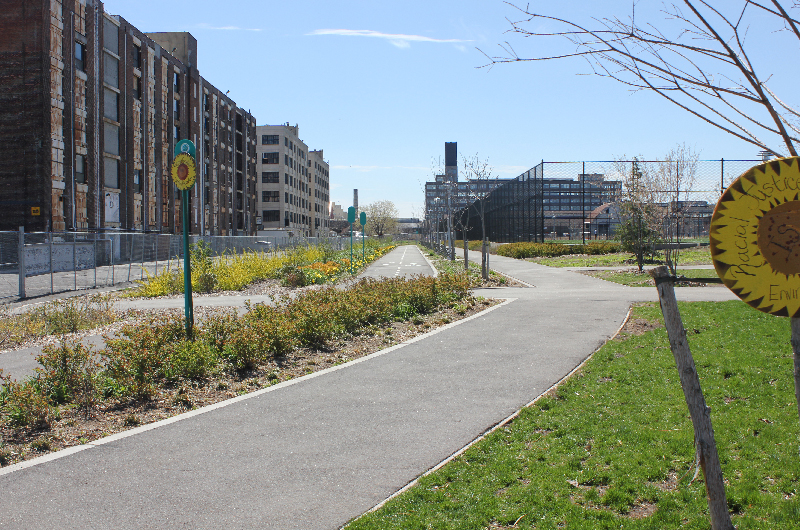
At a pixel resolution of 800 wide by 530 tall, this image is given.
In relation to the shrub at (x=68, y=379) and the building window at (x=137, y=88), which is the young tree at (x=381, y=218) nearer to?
the building window at (x=137, y=88)

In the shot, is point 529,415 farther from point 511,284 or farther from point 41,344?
point 511,284

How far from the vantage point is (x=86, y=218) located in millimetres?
37406

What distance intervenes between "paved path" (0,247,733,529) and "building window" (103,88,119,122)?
39.1 m

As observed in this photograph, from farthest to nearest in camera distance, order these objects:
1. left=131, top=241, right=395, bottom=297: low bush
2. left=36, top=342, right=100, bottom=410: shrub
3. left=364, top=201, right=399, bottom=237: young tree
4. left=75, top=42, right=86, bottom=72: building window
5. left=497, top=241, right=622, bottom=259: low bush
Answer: left=364, top=201, right=399, bottom=237: young tree
left=75, top=42, right=86, bottom=72: building window
left=497, top=241, right=622, bottom=259: low bush
left=131, top=241, right=395, bottom=297: low bush
left=36, top=342, right=100, bottom=410: shrub

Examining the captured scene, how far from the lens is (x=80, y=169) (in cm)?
3712

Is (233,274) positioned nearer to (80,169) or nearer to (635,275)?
(635,275)

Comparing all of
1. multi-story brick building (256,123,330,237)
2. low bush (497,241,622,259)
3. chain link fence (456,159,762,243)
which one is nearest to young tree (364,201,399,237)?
multi-story brick building (256,123,330,237)

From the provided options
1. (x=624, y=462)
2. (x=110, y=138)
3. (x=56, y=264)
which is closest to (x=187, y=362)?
(x=624, y=462)

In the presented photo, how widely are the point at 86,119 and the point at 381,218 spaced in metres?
101

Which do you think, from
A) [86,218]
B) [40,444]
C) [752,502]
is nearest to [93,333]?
[40,444]

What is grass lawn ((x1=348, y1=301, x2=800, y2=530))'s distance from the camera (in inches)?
144

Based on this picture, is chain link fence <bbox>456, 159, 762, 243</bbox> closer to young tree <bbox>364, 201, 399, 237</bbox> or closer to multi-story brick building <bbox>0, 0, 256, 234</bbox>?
multi-story brick building <bbox>0, 0, 256, 234</bbox>

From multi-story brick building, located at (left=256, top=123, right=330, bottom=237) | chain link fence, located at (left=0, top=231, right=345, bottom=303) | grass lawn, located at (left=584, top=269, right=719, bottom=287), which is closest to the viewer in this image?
chain link fence, located at (left=0, top=231, right=345, bottom=303)

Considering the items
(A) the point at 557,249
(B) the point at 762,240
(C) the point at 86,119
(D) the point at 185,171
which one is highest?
(C) the point at 86,119
